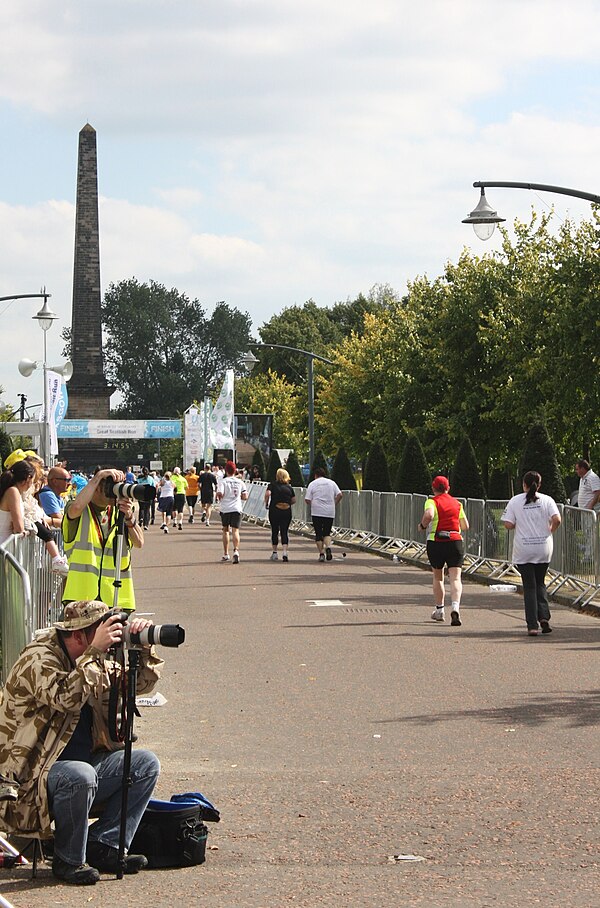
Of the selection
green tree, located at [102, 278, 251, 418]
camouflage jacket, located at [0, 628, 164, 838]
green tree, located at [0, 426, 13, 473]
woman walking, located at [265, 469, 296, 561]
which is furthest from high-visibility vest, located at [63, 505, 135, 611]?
green tree, located at [102, 278, 251, 418]

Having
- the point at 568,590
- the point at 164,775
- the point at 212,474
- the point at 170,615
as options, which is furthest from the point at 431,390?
the point at 164,775

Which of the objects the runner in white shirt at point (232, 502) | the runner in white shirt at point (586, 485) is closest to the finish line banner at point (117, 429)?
the runner in white shirt at point (232, 502)

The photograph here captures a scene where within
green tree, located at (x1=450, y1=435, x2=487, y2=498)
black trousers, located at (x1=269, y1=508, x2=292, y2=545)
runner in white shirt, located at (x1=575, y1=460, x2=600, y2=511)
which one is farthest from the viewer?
green tree, located at (x1=450, y1=435, x2=487, y2=498)

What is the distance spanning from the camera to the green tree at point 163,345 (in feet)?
429

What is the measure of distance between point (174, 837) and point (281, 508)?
21.6 m

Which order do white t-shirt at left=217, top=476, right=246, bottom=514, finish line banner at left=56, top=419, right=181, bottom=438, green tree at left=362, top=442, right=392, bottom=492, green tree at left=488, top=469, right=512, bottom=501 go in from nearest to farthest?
1. white t-shirt at left=217, top=476, right=246, bottom=514
2. green tree at left=488, top=469, right=512, bottom=501
3. green tree at left=362, top=442, right=392, bottom=492
4. finish line banner at left=56, top=419, right=181, bottom=438

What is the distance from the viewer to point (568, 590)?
1986 cm

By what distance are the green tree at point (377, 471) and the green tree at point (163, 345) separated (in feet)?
301

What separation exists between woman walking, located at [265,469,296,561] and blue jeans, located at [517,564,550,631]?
12227mm

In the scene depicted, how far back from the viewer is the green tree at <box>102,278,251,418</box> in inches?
5148

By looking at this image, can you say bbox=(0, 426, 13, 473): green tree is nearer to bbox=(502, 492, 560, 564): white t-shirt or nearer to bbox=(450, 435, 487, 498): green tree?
bbox=(450, 435, 487, 498): green tree

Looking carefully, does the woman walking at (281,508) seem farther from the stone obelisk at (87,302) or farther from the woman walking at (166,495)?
the stone obelisk at (87,302)

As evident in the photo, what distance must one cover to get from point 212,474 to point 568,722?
40017mm

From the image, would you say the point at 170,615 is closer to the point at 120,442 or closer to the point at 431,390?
the point at 431,390
